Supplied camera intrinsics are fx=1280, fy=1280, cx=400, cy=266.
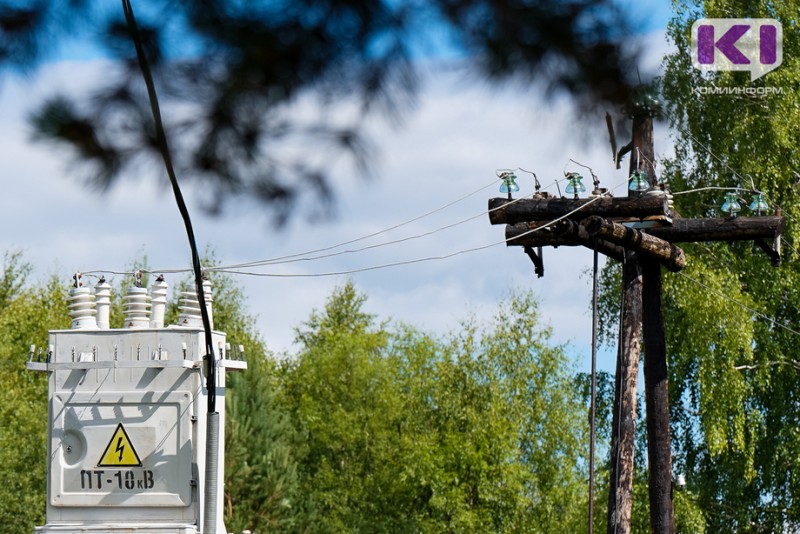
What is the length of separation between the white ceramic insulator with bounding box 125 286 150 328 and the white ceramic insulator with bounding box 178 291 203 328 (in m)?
0.32

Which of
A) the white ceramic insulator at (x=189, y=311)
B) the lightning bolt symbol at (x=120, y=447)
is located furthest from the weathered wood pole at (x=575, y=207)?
the lightning bolt symbol at (x=120, y=447)

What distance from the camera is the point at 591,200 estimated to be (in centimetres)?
1126

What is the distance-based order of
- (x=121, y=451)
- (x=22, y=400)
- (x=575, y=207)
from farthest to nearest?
(x=22, y=400), (x=575, y=207), (x=121, y=451)

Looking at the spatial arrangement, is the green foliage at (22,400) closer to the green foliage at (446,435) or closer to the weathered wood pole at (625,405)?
the green foliage at (446,435)

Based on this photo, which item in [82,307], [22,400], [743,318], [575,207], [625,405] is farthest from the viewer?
[22,400]

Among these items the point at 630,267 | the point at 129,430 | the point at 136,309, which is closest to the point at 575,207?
the point at 630,267

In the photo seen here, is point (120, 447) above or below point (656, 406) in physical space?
below

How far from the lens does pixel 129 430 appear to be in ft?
35.4

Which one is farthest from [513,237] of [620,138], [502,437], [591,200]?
[502,437]

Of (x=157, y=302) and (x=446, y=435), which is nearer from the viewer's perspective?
(x=157, y=302)

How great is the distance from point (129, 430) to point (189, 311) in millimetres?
1209

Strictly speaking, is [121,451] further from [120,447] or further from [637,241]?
[637,241]

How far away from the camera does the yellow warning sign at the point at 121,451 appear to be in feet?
35.3

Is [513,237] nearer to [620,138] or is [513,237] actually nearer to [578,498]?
[620,138]
